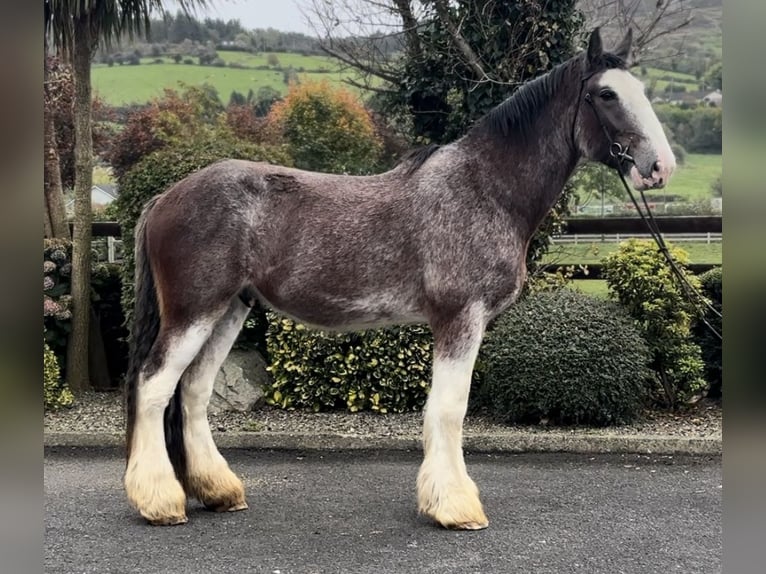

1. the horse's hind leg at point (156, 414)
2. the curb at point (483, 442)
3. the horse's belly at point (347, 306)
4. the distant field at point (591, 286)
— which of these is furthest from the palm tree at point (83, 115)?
the distant field at point (591, 286)

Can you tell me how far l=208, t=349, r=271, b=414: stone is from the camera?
5977 millimetres

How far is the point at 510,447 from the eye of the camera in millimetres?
5285

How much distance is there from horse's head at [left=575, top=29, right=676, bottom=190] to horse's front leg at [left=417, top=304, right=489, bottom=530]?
98 cm

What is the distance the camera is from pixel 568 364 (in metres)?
5.29

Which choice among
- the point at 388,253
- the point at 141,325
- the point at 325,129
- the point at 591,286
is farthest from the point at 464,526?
the point at 325,129

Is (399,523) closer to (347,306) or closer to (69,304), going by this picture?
(347,306)

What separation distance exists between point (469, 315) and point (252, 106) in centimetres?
428

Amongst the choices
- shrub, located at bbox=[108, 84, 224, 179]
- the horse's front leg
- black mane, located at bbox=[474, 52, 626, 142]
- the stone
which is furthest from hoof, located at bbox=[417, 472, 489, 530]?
shrub, located at bbox=[108, 84, 224, 179]

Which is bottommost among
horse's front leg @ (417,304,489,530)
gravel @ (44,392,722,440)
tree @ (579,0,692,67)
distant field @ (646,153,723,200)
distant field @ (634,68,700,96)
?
gravel @ (44,392,722,440)

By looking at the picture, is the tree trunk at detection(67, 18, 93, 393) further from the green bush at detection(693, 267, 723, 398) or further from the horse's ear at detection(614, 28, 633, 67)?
the green bush at detection(693, 267, 723, 398)

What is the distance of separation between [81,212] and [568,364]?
4.39 m

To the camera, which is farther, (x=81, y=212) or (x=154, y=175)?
(x=81, y=212)
